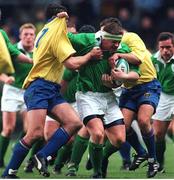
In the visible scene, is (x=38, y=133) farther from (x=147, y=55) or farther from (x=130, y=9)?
(x=130, y=9)

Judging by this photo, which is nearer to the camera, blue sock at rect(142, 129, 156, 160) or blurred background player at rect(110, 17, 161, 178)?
blurred background player at rect(110, 17, 161, 178)

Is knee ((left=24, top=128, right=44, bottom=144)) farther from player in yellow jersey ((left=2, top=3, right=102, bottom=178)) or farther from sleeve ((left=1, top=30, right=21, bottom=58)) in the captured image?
sleeve ((left=1, top=30, right=21, bottom=58))

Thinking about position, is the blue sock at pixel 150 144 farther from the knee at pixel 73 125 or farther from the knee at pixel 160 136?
the knee at pixel 73 125

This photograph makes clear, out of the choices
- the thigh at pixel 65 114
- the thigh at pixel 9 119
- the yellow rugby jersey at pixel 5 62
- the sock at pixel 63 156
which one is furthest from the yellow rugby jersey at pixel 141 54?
the thigh at pixel 9 119

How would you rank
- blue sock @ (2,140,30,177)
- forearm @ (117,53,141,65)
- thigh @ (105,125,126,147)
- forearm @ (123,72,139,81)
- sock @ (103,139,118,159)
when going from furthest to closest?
sock @ (103,139,118,159)
forearm @ (117,53,141,65)
thigh @ (105,125,126,147)
forearm @ (123,72,139,81)
blue sock @ (2,140,30,177)

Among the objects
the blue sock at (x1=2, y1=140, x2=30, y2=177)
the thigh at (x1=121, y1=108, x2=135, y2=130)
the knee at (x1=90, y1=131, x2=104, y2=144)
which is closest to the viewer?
the blue sock at (x1=2, y1=140, x2=30, y2=177)

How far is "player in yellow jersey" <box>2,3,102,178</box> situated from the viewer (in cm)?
1236

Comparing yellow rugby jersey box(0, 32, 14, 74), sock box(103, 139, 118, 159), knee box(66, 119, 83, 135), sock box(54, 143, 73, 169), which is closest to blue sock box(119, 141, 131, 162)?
sock box(54, 143, 73, 169)

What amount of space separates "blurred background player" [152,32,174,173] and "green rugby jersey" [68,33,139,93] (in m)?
1.83

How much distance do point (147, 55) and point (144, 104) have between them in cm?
74

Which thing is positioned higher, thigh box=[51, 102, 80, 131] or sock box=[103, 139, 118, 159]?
thigh box=[51, 102, 80, 131]

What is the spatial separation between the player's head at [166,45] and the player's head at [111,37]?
1.83 meters

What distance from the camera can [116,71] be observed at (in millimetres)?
12672

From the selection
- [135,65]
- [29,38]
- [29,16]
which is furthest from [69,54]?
[29,16]
